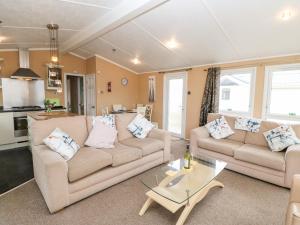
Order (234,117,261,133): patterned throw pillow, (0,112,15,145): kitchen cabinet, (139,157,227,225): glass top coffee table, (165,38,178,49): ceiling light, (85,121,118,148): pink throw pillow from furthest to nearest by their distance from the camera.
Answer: (0,112,15,145): kitchen cabinet < (165,38,178,49): ceiling light < (234,117,261,133): patterned throw pillow < (85,121,118,148): pink throw pillow < (139,157,227,225): glass top coffee table

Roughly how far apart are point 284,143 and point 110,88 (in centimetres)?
490

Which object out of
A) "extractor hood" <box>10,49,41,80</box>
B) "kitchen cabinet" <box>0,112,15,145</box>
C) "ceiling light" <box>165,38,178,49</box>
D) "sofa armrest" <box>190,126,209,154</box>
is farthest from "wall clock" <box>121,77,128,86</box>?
"sofa armrest" <box>190,126,209,154</box>

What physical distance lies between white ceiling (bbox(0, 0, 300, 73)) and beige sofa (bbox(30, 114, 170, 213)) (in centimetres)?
177

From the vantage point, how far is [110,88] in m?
5.95

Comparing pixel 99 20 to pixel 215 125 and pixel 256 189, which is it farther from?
pixel 256 189

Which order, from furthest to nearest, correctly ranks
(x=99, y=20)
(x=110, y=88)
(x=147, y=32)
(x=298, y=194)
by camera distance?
(x=110, y=88)
(x=147, y=32)
(x=99, y=20)
(x=298, y=194)

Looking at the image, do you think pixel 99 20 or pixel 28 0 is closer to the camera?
pixel 28 0

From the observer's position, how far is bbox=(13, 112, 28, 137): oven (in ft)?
13.5

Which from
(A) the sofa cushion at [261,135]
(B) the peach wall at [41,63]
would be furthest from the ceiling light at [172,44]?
(B) the peach wall at [41,63]

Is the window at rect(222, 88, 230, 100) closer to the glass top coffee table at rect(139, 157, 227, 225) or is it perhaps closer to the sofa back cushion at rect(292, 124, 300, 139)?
the sofa back cushion at rect(292, 124, 300, 139)

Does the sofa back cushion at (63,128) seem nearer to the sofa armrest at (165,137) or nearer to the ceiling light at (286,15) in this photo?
the sofa armrest at (165,137)

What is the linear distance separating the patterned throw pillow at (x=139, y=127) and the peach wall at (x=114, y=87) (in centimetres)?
267

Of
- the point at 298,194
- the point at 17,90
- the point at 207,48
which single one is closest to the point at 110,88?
the point at 17,90

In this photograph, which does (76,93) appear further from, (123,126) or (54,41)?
(123,126)
